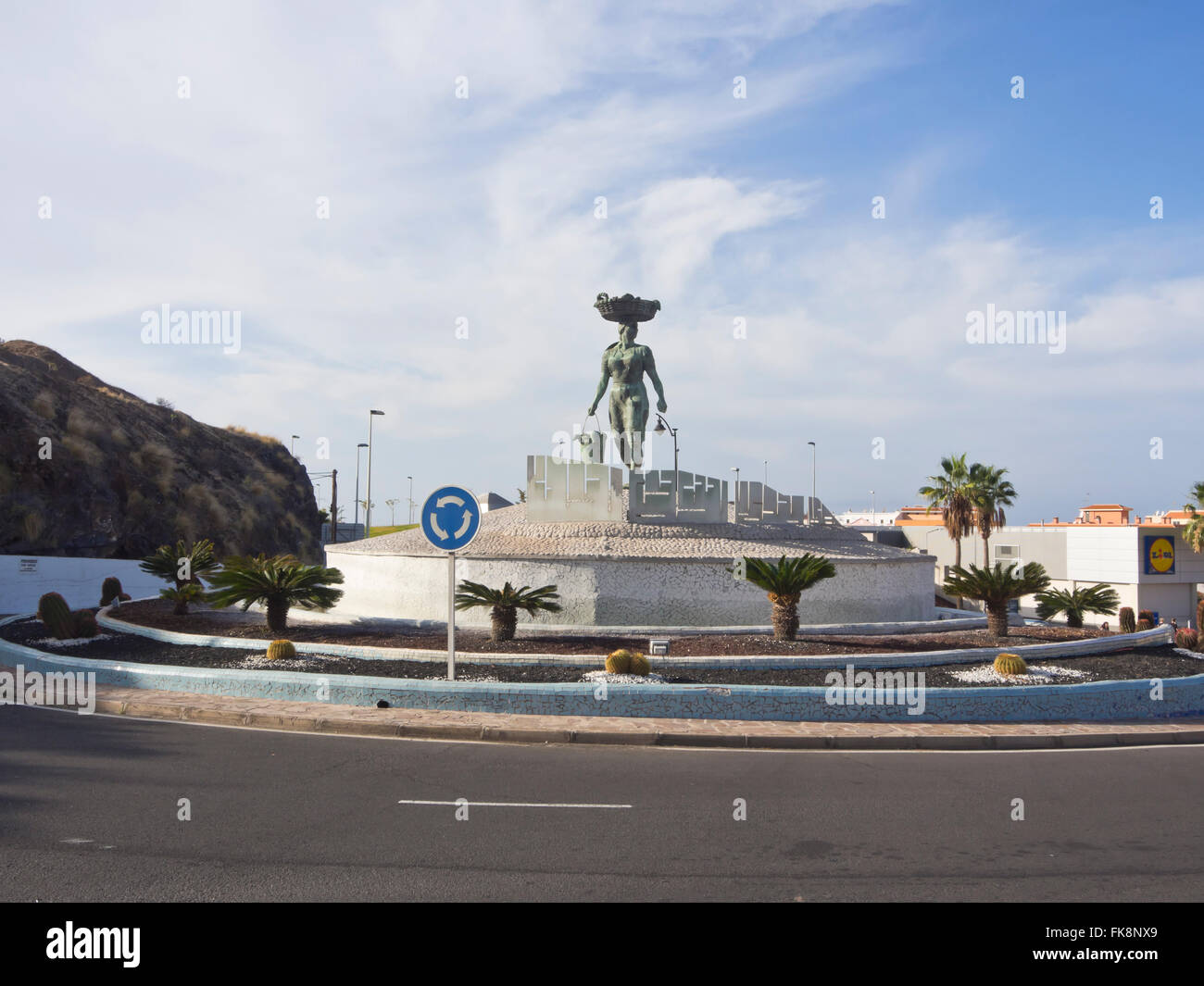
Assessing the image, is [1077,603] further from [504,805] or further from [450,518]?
[504,805]

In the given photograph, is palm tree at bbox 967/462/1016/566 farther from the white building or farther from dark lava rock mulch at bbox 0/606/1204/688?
dark lava rock mulch at bbox 0/606/1204/688

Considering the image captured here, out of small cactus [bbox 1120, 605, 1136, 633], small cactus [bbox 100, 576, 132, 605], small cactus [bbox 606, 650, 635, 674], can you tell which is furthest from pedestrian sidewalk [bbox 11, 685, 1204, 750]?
small cactus [bbox 100, 576, 132, 605]

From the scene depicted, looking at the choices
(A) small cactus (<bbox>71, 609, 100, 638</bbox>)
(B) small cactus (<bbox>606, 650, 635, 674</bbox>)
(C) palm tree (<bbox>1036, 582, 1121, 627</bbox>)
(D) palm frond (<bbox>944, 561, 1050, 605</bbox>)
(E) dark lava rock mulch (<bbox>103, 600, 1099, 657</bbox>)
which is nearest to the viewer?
(B) small cactus (<bbox>606, 650, 635, 674</bbox>)

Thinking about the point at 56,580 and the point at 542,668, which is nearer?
the point at 542,668

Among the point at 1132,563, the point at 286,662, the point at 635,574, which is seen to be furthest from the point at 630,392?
the point at 1132,563

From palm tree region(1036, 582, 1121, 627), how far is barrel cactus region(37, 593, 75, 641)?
21.2 metres

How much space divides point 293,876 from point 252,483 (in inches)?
2371

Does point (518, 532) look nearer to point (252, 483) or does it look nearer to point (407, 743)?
point (407, 743)

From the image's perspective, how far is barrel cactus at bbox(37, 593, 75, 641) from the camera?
17.9 metres

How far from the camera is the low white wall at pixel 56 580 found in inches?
1110

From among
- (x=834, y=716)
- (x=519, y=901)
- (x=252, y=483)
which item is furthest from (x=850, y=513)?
(x=519, y=901)

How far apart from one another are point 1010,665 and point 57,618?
16771 mm

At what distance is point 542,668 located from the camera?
14359 mm

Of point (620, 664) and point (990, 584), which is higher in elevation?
point (990, 584)
